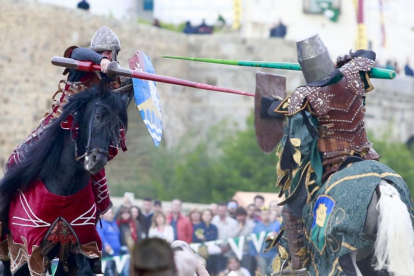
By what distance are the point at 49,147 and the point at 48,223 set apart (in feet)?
1.74

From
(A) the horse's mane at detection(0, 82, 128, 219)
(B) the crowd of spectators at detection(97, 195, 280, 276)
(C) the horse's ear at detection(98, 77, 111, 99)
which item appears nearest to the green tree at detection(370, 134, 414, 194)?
(B) the crowd of spectators at detection(97, 195, 280, 276)

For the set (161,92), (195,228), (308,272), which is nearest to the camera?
(308,272)

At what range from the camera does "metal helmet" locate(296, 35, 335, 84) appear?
31.3 ft

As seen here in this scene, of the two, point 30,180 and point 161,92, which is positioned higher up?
point 30,180

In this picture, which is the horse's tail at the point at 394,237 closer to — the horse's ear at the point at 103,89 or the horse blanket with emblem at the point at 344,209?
the horse blanket with emblem at the point at 344,209

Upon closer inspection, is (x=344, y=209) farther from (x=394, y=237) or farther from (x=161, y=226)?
(x=161, y=226)

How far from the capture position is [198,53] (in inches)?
1355

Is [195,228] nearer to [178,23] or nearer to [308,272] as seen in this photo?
[308,272]

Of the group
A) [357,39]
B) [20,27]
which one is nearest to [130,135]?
[20,27]

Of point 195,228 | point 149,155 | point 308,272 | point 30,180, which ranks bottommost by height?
point 149,155

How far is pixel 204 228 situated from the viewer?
1598 centimetres

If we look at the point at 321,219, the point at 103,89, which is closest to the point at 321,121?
the point at 321,219

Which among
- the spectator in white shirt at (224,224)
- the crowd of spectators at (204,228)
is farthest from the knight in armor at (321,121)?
the spectator in white shirt at (224,224)

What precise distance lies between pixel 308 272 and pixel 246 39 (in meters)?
24.9
